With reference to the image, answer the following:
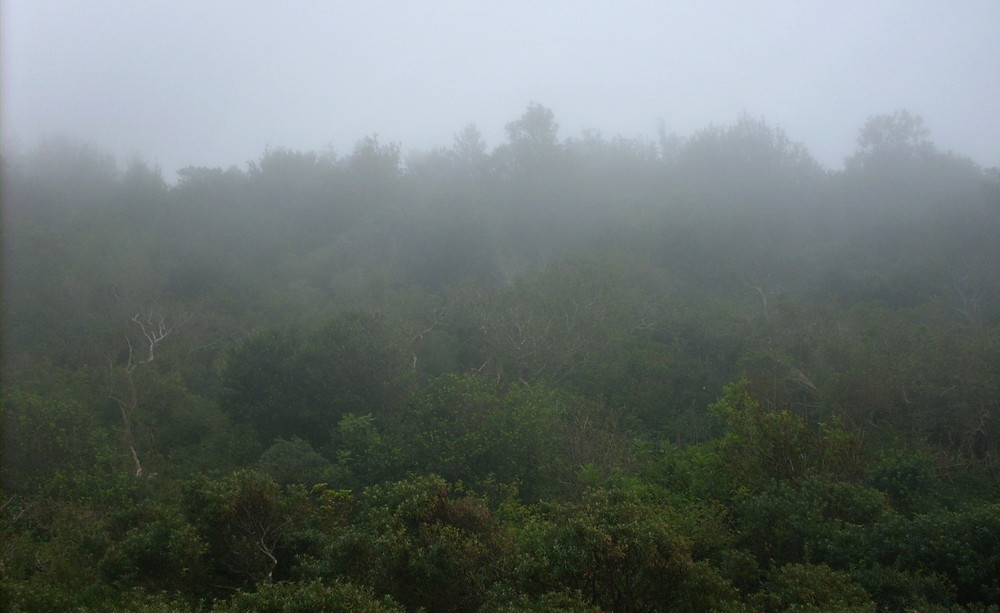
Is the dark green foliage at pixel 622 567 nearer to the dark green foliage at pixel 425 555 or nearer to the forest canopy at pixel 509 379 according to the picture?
the forest canopy at pixel 509 379

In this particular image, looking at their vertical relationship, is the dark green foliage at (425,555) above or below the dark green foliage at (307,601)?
below

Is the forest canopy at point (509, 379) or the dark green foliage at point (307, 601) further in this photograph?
the forest canopy at point (509, 379)

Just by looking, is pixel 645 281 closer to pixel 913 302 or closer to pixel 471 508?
pixel 913 302

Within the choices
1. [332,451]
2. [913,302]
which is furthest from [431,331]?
[913,302]

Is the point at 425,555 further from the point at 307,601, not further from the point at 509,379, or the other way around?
the point at 509,379

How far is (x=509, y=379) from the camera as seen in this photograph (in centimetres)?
2945

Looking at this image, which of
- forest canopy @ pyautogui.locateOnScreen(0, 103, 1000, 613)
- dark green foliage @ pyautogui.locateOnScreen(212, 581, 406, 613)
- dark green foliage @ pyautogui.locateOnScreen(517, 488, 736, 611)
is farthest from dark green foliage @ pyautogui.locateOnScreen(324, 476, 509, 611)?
dark green foliage @ pyautogui.locateOnScreen(212, 581, 406, 613)

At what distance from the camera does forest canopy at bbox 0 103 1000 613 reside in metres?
9.27

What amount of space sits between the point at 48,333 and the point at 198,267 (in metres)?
11.5

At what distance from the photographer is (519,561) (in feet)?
27.7

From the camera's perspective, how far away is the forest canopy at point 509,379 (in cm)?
927

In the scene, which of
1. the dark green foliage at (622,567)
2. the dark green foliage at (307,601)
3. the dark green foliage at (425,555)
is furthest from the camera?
the dark green foliage at (425,555)

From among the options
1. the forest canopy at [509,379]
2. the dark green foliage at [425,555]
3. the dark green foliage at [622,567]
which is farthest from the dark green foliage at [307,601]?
the dark green foliage at [622,567]

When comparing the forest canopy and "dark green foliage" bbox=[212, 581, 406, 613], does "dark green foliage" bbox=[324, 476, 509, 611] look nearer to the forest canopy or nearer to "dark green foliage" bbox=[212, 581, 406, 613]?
the forest canopy
